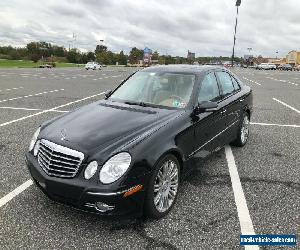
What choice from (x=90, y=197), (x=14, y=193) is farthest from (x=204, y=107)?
(x=14, y=193)

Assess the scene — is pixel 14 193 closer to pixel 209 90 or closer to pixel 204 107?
pixel 204 107

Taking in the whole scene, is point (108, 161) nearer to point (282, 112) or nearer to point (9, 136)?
point (9, 136)

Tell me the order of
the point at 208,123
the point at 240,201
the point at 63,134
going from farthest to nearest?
the point at 208,123, the point at 240,201, the point at 63,134

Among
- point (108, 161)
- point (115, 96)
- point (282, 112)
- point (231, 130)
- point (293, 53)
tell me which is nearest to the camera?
point (108, 161)

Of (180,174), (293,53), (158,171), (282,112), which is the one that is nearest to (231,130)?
(180,174)

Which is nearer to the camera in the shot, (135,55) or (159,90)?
(159,90)

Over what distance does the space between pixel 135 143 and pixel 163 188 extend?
2.22ft

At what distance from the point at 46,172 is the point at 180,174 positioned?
153 cm

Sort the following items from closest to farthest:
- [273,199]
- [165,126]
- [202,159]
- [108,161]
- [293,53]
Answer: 1. [108,161]
2. [165,126]
3. [273,199]
4. [202,159]
5. [293,53]

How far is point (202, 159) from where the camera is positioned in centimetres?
449

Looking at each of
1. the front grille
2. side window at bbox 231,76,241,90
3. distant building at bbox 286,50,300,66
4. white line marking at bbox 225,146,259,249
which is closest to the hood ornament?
the front grille

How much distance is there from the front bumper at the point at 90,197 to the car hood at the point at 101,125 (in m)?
0.36

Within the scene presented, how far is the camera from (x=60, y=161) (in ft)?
11.0

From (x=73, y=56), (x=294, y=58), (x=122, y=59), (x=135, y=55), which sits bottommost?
(x=122, y=59)
